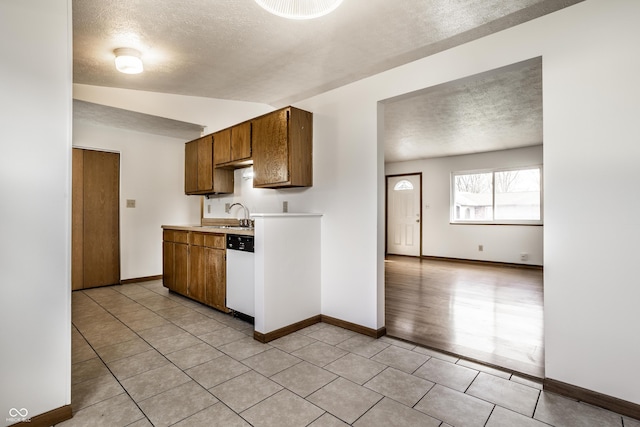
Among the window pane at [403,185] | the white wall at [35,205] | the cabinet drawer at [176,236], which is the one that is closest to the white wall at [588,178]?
the white wall at [35,205]

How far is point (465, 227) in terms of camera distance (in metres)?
7.00

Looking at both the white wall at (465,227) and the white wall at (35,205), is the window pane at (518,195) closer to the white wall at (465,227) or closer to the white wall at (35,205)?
the white wall at (465,227)

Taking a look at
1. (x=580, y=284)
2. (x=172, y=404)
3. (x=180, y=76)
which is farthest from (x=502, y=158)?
(x=172, y=404)

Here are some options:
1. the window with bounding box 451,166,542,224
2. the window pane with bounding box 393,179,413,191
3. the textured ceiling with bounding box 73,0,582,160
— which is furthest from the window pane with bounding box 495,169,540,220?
the textured ceiling with bounding box 73,0,582,160

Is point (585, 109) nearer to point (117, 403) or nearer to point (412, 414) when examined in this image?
point (412, 414)

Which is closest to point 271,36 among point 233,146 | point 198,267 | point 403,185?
point 233,146

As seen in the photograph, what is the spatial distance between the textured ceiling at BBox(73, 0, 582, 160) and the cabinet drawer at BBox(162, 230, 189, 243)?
173cm

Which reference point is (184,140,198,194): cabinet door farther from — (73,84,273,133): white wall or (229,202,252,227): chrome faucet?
(229,202,252,227): chrome faucet

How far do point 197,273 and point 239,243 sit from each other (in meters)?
0.97

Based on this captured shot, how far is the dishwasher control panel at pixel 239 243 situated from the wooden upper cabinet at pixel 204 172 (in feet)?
4.10

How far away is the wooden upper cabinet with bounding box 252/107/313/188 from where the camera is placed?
3.12m

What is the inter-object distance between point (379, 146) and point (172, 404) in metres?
2.43

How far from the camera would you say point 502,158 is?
650 cm

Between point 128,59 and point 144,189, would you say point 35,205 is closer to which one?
point 128,59
